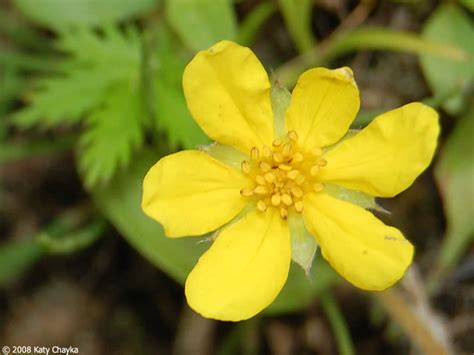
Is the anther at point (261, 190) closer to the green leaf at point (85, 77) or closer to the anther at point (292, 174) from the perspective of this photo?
the anther at point (292, 174)

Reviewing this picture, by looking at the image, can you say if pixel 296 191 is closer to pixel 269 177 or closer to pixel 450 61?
pixel 269 177

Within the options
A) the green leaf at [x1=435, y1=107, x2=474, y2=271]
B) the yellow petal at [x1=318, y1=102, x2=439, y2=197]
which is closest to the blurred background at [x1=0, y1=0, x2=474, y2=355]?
the green leaf at [x1=435, y1=107, x2=474, y2=271]

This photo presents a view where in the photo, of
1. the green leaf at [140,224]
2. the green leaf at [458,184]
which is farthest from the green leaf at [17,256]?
the green leaf at [458,184]

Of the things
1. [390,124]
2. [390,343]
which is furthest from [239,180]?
[390,343]

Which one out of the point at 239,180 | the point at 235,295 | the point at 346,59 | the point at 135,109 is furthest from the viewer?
the point at 346,59

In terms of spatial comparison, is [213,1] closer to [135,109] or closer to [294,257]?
[135,109]

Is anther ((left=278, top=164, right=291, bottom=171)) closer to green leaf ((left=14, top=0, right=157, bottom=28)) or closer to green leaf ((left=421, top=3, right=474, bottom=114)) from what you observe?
green leaf ((left=421, top=3, right=474, bottom=114))

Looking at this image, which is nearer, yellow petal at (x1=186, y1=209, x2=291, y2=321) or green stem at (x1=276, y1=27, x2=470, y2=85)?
yellow petal at (x1=186, y1=209, x2=291, y2=321)

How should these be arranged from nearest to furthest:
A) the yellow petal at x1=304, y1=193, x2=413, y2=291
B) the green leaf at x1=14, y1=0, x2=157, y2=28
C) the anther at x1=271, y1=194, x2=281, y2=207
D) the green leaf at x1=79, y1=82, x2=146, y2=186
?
the yellow petal at x1=304, y1=193, x2=413, y2=291
the anther at x1=271, y1=194, x2=281, y2=207
the green leaf at x1=79, y1=82, x2=146, y2=186
the green leaf at x1=14, y1=0, x2=157, y2=28
